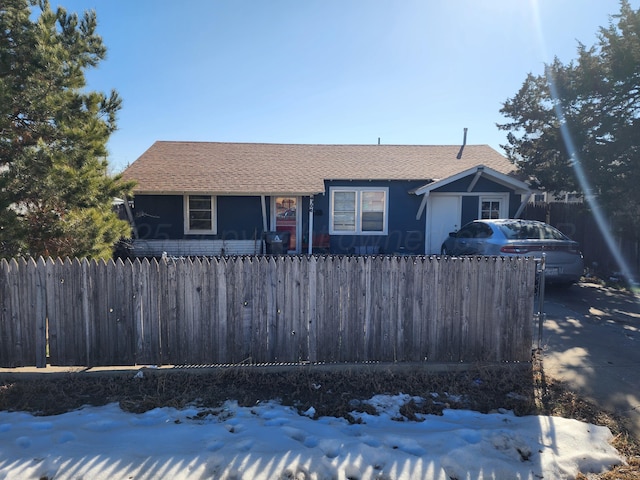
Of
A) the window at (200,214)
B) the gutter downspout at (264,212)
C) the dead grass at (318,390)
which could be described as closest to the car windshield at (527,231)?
the dead grass at (318,390)

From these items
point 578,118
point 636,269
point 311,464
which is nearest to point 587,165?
point 578,118

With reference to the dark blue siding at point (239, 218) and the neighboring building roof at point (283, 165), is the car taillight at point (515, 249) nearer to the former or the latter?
the neighboring building roof at point (283, 165)

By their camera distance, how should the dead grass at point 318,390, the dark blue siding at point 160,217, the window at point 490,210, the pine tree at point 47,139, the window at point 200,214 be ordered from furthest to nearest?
the window at point 490,210 < the window at point 200,214 < the dark blue siding at point 160,217 < the pine tree at point 47,139 < the dead grass at point 318,390

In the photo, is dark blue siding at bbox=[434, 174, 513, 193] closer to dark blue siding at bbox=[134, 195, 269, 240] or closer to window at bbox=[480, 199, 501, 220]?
window at bbox=[480, 199, 501, 220]

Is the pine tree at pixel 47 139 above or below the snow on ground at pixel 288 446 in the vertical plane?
above

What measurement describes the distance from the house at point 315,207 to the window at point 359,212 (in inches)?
1.3

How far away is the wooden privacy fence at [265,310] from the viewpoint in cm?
448

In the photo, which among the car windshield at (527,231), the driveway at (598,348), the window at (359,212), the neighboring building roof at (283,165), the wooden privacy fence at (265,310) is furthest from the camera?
the window at (359,212)

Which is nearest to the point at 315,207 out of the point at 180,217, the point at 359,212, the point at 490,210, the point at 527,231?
the point at 359,212

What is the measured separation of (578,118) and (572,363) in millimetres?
7860

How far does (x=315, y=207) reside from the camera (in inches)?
521

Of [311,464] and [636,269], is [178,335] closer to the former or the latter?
[311,464]

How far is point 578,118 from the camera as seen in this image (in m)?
10.2

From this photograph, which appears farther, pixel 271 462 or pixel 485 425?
pixel 485 425
